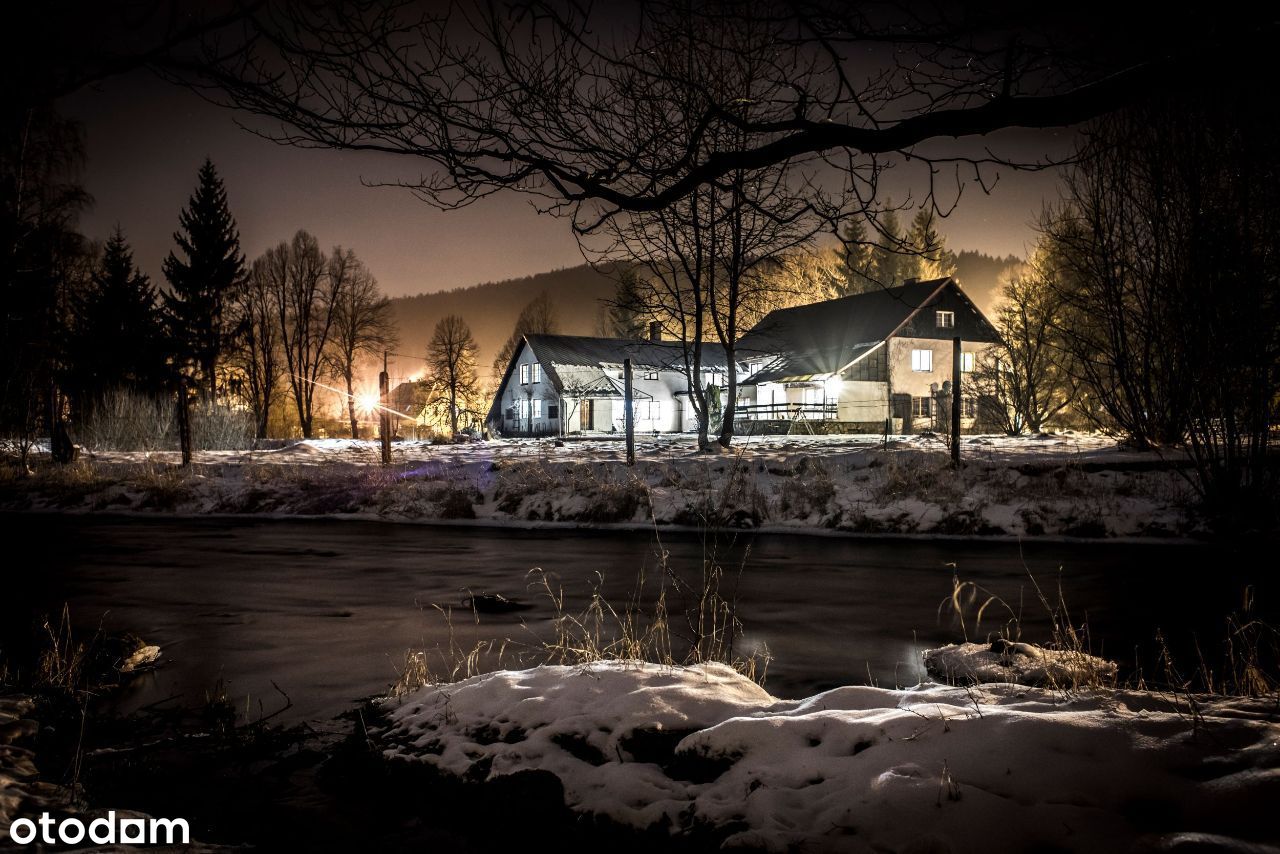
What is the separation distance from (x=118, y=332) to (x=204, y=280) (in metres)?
5.96

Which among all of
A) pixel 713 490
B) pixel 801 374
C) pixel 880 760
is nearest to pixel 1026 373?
pixel 801 374

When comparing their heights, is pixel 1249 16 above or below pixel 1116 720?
above

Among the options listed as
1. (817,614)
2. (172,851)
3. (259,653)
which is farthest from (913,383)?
(172,851)

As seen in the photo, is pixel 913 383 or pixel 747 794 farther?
pixel 913 383

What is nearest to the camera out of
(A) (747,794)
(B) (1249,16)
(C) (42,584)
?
(B) (1249,16)

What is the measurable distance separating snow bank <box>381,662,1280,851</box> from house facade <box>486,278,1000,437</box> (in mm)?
31888

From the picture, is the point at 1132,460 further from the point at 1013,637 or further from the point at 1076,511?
the point at 1013,637

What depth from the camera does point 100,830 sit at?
11.0ft

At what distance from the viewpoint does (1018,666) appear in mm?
5203

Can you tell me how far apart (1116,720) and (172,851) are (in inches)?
165

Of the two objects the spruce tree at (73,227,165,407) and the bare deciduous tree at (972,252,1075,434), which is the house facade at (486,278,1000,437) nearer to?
the bare deciduous tree at (972,252,1075,434)

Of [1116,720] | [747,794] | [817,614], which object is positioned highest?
[1116,720]

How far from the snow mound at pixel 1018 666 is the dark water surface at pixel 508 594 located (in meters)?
0.42

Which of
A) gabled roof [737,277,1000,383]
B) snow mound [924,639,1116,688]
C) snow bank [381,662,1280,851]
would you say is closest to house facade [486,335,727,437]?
gabled roof [737,277,1000,383]
